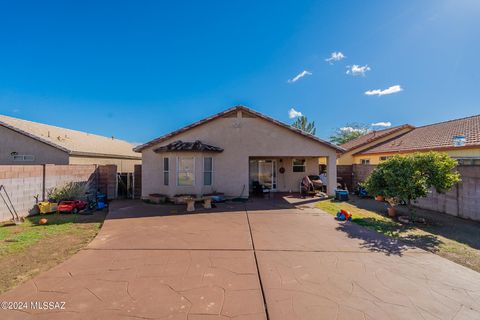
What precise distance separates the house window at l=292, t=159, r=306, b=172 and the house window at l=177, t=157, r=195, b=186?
312 inches

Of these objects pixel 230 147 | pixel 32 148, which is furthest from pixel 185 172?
pixel 32 148

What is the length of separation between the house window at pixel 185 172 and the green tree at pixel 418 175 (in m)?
9.36

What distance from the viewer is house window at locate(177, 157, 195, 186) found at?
39.1ft

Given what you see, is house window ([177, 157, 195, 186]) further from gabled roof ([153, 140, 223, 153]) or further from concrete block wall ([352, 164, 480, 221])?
concrete block wall ([352, 164, 480, 221])

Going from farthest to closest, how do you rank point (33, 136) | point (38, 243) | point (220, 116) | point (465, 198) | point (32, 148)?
point (32, 148) → point (33, 136) → point (220, 116) → point (465, 198) → point (38, 243)

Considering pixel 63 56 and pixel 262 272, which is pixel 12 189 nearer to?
pixel 63 56

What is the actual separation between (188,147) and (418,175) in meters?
10.4

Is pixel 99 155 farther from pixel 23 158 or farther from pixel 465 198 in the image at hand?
pixel 465 198

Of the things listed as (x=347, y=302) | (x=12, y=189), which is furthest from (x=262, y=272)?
(x=12, y=189)

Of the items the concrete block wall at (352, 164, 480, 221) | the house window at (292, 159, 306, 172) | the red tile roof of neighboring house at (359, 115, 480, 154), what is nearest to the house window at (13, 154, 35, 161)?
the house window at (292, 159, 306, 172)

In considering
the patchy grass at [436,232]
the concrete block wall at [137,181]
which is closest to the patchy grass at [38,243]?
the concrete block wall at [137,181]

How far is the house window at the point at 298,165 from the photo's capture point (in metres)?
15.9

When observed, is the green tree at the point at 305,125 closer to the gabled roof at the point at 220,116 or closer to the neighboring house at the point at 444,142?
the neighboring house at the point at 444,142

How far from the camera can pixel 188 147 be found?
1151 centimetres
